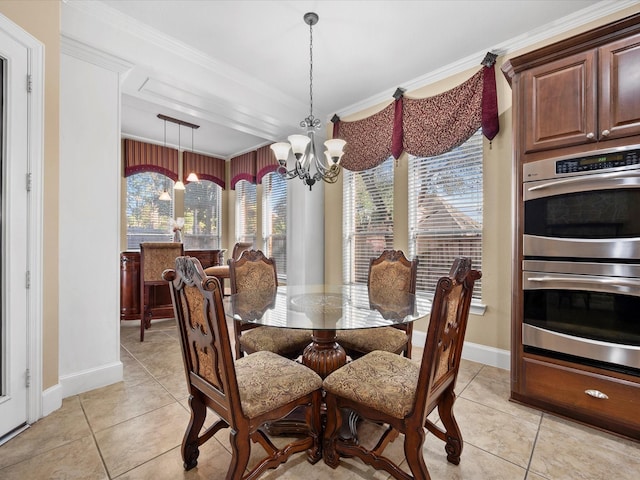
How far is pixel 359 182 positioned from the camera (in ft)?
13.0

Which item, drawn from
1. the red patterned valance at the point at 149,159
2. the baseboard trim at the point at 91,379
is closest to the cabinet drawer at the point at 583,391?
the baseboard trim at the point at 91,379

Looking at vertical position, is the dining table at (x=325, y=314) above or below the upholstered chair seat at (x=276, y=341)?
above

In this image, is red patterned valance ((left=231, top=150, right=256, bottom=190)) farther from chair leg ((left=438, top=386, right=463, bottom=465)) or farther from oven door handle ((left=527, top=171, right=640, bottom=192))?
chair leg ((left=438, top=386, right=463, bottom=465))

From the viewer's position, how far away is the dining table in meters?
→ 1.63

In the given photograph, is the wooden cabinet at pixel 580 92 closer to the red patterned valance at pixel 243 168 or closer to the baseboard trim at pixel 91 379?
the baseboard trim at pixel 91 379

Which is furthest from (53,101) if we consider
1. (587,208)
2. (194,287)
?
(587,208)

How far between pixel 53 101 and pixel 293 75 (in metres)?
2.12

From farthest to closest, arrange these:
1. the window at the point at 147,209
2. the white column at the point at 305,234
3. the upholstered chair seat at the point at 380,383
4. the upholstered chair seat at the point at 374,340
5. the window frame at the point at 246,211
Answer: the window frame at the point at 246,211
the window at the point at 147,209
the white column at the point at 305,234
the upholstered chair seat at the point at 374,340
the upholstered chair seat at the point at 380,383

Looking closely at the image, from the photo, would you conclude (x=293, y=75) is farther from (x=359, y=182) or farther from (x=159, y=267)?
(x=159, y=267)

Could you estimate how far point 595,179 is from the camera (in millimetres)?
1871

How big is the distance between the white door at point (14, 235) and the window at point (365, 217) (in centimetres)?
307

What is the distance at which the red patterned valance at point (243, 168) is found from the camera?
5973 millimetres

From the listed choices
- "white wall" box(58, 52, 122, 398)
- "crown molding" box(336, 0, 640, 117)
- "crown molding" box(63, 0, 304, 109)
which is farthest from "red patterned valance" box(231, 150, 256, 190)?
"white wall" box(58, 52, 122, 398)

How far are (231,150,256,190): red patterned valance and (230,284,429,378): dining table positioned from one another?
13.1ft
